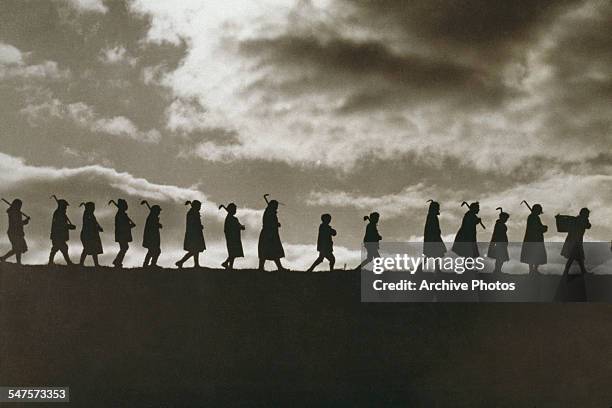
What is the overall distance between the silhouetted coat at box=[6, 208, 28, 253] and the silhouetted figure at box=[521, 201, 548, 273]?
1101 centimetres

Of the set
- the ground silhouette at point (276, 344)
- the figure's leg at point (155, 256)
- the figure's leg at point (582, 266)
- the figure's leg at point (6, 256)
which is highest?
Result: the figure's leg at point (155, 256)

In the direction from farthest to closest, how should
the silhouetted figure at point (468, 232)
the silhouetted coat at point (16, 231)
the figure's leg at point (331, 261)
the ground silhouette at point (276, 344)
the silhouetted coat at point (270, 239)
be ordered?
the figure's leg at point (331, 261) → the silhouetted coat at point (270, 239) → the silhouetted figure at point (468, 232) → the silhouetted coat at point (16, 231) → the ground silhouette at point (276, 344)

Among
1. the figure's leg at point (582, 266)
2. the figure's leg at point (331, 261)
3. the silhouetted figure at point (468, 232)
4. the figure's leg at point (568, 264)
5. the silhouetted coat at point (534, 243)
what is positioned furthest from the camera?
the figure's leg at point (331, 261)

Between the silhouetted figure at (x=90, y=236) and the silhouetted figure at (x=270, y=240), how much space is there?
11.8 feet

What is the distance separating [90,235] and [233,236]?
3205 mm

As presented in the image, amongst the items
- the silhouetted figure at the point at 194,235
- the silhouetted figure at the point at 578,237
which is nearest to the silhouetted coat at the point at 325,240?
the silhouetted figure at the point at 194,235

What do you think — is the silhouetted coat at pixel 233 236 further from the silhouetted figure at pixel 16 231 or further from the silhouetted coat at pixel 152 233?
the silhouetted figure at pixel 16 231

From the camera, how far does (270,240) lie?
18.5m

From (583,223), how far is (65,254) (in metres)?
11.3

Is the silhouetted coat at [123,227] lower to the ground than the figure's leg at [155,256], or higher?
higher

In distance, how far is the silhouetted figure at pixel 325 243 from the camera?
18.5 m

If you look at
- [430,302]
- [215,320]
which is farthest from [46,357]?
[430,302]

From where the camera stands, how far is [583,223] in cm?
1728

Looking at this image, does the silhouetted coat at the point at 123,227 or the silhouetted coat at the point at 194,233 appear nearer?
the silhouetted coat at the point at 194,233
